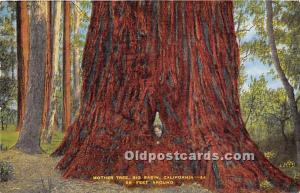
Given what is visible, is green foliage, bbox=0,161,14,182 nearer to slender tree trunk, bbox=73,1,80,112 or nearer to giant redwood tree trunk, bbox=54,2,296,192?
giant redwood tree trunk, bbox=54,2,296,192

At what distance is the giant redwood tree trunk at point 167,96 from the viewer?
7168 mm

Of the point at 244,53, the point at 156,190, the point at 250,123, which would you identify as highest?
the point at 244,53

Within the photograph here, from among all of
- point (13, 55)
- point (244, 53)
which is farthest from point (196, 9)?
point (13, 55)

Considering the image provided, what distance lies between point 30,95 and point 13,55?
14.1 feet

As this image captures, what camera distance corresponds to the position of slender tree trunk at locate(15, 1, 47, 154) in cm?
1012

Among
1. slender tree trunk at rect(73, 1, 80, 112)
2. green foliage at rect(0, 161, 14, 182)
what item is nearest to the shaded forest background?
green foliage at rect(0, 161, 14, 182)

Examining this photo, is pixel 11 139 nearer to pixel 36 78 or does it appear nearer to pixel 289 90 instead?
pixel 36 78

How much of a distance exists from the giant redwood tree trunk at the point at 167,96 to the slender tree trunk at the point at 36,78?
2508 mm

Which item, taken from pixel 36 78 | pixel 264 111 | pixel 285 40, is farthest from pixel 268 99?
pixel 36 78

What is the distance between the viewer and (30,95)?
34.0 ft

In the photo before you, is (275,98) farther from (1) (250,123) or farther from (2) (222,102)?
(2) (222,102)

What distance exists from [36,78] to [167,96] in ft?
13.5

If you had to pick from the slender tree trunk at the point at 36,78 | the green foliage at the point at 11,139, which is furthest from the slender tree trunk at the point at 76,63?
the green foliage at the point at 11,139

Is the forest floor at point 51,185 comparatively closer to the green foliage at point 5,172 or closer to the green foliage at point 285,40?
the green foliage at point 5,172
